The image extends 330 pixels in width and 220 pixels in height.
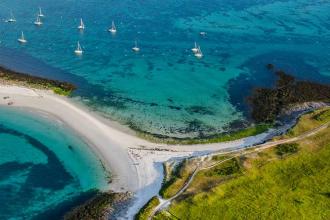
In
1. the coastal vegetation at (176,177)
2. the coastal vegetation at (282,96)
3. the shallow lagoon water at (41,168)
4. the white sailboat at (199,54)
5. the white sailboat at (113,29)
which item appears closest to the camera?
the shallow lagoon water at (41,168)

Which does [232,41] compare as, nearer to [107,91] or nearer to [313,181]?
[107,91]

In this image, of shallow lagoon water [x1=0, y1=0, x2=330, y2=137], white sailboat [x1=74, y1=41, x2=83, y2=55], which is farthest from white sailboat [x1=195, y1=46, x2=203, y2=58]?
white sailboat [x1=74, y1=41, x2=83, y2=55]

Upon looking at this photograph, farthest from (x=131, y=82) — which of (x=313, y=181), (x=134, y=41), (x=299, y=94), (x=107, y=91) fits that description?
(x=313, y=181)

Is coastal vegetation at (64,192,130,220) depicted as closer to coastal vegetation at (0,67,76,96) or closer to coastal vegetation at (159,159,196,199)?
coastal vegetation at (159,159,196,199)

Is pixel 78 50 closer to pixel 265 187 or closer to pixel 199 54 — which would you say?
pixel 199 54

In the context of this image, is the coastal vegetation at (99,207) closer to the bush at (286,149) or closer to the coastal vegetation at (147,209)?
Result: the coastal vegetation at (147,209)

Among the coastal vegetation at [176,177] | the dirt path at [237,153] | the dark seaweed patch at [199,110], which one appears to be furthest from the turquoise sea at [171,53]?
the coastal vegetation at [176,177]
